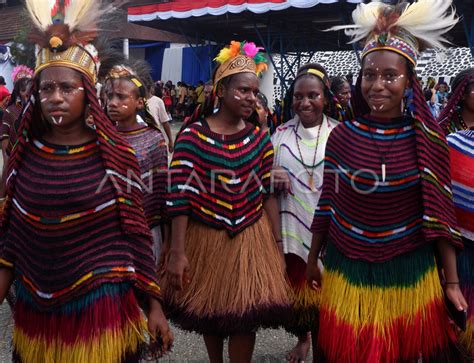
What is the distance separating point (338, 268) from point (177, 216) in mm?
941

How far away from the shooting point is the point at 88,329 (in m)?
2.26

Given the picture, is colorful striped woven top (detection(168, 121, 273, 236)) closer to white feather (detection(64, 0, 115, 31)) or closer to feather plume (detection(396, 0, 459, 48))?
white feather (detection(64, 0, 115, 31))

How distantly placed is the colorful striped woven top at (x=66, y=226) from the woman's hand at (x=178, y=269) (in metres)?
0.62

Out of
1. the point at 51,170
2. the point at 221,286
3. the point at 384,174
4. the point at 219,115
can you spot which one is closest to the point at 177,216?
the point at 221,286

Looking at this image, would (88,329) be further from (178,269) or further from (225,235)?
(225,235)

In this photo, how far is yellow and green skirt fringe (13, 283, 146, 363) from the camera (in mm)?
2258

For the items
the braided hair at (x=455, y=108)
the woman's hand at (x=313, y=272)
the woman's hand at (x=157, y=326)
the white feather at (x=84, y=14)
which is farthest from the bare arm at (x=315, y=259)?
the white feather at (x=84, y=14)

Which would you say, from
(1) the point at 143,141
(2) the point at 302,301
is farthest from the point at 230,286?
(1) the point at 143,141

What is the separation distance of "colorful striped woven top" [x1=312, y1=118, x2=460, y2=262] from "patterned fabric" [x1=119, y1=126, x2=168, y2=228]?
4.84 ft

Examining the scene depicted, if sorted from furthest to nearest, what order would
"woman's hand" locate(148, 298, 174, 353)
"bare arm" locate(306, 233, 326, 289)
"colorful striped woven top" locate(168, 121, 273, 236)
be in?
"colorful striped woven top" locate(168, 121, 273, 236)
"bare arm" locate(306, 233, 326, 289)
"woman's hand" locate(148, 298, 174, 353)

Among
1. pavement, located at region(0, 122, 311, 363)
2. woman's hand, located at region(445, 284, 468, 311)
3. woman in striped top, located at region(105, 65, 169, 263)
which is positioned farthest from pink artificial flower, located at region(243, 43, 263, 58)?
pavement, located at region(0, 122, 311, 363)

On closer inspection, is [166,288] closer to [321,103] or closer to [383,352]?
[383,352]

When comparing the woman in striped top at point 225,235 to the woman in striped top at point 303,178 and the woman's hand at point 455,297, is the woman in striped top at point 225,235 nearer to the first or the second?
the woman in striped top at point 303,178

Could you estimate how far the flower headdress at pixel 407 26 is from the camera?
258 centimetres
